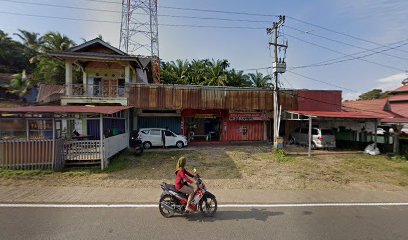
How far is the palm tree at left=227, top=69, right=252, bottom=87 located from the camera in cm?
3031

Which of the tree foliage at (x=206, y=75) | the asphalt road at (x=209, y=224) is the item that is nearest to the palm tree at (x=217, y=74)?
the tree foliage at (x=206, y=75)

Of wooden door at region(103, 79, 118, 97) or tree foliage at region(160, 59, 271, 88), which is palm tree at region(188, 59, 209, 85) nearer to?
tree foliage at region(160, 59, 271, 88)

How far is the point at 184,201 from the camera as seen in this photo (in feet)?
16.9

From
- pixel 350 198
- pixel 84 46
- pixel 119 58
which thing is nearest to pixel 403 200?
pixel 350 198

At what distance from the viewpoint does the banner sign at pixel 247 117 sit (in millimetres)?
18031

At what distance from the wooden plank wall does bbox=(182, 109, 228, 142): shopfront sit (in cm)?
147

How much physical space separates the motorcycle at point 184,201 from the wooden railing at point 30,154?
640 centimetres

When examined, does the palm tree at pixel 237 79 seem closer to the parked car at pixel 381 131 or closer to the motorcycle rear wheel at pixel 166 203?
the parked car at pixel 381 131

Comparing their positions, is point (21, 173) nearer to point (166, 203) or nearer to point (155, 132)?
point (166, 203)

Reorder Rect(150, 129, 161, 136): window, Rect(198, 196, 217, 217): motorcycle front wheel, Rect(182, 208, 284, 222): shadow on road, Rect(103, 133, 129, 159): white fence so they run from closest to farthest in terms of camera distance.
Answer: Rect(182, 208, 284, 222): shadow on road, Rect(198, 196, 217, 217): motorcycle front wheel, Rect(103, 133, 129, 159): white fence, Rect(150, 129, 161, 136): window

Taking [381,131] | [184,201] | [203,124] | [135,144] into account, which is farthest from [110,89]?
[381,131]

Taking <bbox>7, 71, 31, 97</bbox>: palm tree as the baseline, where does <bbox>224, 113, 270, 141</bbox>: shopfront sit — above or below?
below

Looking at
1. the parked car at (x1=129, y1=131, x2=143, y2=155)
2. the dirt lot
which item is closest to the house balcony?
the parked car at (x1=129, y1=131, x2=143, y2=155)

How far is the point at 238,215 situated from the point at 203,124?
1476 centimetres
